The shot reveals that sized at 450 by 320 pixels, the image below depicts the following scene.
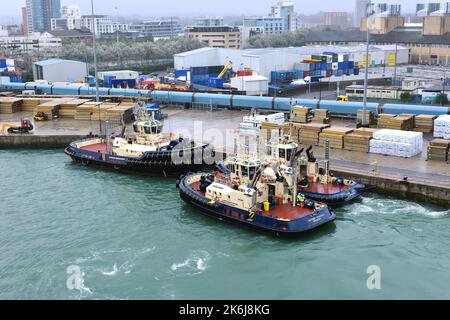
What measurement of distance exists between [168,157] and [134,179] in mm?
2525

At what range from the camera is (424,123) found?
36.1 metres

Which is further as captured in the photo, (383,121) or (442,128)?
(383,121)

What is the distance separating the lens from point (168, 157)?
3119 cm

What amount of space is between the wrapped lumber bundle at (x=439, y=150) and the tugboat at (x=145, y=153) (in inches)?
513

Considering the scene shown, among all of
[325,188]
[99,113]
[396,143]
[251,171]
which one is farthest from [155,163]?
[99,113]

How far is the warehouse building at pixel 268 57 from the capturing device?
7200cm

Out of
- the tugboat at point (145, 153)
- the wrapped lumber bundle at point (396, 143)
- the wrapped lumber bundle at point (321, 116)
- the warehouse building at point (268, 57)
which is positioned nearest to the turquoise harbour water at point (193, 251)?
the tugboat at point (145, 153)

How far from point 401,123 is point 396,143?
4.62 metres

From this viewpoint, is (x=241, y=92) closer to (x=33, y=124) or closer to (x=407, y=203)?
(x=33, y=124)

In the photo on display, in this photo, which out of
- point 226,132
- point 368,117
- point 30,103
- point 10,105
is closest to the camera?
point 368,117

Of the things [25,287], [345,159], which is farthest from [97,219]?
[345,159]

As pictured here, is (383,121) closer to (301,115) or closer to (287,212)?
(301,115)

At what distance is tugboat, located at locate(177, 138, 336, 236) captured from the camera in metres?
22.5

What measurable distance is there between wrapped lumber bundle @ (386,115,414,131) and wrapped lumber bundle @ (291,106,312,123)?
6.32 m
